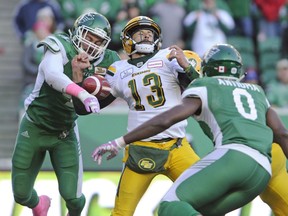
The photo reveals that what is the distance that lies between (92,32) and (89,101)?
32.2 inches

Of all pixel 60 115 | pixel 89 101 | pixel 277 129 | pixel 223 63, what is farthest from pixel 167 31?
pixel 277 129

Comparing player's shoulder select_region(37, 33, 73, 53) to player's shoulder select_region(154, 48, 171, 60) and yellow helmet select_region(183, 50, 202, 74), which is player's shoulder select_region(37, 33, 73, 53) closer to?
player's shoulder select_region(154, 48, 171, 60)

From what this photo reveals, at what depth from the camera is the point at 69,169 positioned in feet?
28.3

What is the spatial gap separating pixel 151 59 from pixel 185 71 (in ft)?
1.22

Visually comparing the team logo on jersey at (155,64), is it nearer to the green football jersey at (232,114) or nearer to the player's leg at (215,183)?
the green football jersey at (232,114)

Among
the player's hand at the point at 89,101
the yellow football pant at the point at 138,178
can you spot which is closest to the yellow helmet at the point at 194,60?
the yellow football pant at the point at 138,178

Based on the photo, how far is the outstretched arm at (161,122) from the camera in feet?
22.7

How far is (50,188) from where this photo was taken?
10398 mm

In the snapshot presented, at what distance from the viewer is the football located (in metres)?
8.05

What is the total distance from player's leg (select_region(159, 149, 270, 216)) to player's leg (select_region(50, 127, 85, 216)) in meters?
1.91

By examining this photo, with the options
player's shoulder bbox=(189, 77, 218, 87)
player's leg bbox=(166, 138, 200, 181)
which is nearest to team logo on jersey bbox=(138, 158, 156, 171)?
player's leg bbox=(166, 138, 200, 181)

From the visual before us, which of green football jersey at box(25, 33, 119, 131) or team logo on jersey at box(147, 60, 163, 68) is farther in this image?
green football jersey at box(25, 33, 119, 131)

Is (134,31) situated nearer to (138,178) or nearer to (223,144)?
(138,178)

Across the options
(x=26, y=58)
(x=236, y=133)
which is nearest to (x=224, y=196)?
(x=236, y=133)
